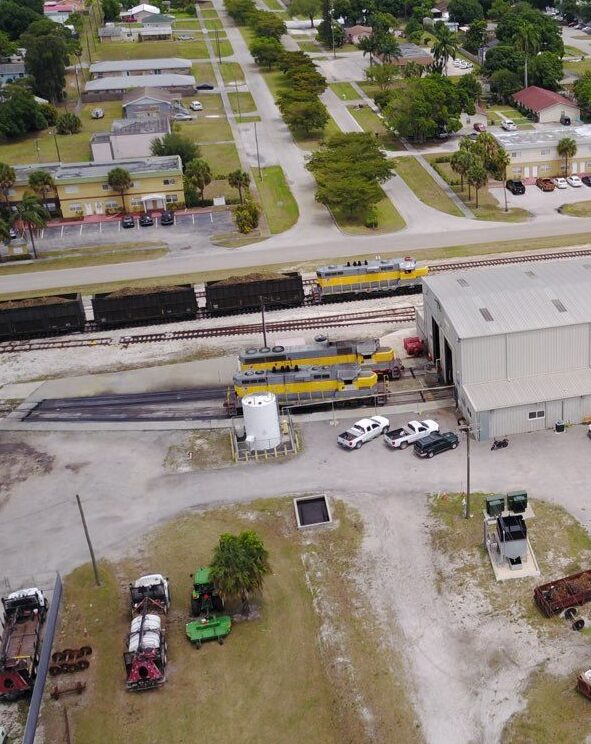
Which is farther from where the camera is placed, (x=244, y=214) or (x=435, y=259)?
(x=244, y=214)

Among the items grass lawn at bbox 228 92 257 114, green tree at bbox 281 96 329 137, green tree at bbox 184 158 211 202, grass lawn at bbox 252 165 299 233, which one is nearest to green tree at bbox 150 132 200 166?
green tree at bbox 184 158 211 202

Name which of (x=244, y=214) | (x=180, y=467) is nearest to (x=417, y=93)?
(x=244, y=214)

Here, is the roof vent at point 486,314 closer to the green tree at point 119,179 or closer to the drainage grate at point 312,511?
the drainage grate at point 312,511

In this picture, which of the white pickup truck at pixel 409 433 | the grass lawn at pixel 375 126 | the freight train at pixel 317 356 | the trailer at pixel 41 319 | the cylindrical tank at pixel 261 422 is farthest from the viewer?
the grass lawn at pixel 375 126

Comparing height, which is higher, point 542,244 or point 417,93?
point 417,93

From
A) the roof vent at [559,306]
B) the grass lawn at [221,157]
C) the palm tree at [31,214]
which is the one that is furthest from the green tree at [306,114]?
the roof vent at [559,306]

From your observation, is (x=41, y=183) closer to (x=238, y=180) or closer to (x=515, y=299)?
(x=238, y=180)

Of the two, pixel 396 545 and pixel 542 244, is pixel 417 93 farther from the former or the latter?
pixel 396 545
